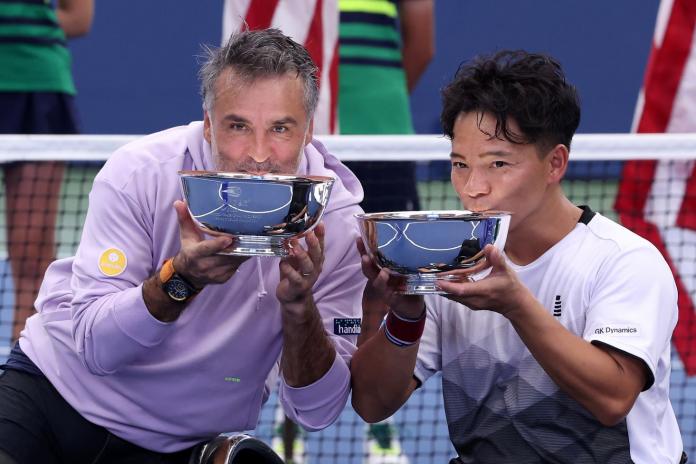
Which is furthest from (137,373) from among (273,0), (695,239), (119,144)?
(695,239)

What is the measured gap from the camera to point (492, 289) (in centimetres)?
261

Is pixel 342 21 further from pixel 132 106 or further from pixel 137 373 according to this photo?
pixel 132 106

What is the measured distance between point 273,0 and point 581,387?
2.77 meters

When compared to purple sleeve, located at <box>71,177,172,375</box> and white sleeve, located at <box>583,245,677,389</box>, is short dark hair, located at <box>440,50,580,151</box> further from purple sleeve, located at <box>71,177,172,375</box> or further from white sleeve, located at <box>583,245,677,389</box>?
purple sleeve, located at <box>71,177,172,375</box>

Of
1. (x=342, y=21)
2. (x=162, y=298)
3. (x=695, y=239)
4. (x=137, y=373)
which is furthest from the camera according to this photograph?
(x=342, y=21)

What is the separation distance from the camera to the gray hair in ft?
9.69

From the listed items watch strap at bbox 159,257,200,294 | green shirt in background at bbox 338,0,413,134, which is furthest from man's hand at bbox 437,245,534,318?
green shirt in background at bbox 338,0,413,134

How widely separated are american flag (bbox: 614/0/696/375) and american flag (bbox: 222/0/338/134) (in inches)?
45.5

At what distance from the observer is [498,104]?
9.67 ft

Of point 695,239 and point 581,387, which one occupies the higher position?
point 581,387

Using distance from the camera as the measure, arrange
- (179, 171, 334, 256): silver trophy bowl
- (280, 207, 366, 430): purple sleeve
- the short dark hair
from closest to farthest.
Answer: (179, 171, 334, 256): silver trophy bowl
the short dark hair
(280, 207, 366, 430): purple sleeve

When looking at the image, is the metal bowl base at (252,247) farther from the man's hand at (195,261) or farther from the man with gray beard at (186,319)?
the man with gray beard at (186,319)

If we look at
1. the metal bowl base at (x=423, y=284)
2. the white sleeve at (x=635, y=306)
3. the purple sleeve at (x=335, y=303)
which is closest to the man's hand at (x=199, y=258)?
the metal bowl base at (x=423, y=284)

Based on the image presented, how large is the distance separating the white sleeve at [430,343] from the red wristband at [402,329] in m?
0.19
